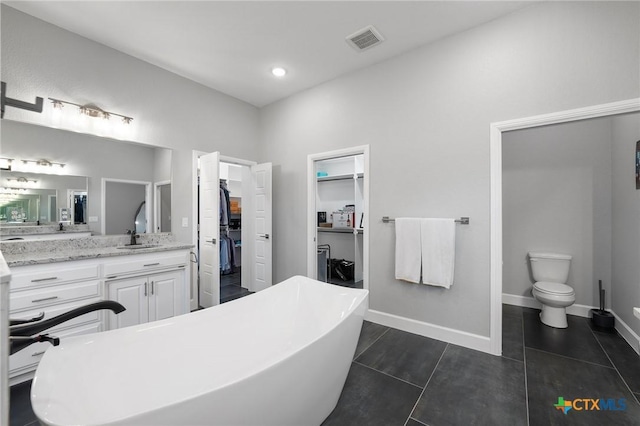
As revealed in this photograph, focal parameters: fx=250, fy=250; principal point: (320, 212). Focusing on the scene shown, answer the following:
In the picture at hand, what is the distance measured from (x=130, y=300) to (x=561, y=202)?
4.74m

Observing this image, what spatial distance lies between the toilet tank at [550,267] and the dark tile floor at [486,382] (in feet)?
1.87

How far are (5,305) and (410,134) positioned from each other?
2841 mm

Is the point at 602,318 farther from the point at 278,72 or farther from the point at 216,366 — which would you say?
the point at 278,72

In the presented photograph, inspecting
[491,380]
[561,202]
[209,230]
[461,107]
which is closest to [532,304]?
[561,202]

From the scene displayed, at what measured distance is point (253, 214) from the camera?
13.0ft

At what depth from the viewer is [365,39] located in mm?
2449

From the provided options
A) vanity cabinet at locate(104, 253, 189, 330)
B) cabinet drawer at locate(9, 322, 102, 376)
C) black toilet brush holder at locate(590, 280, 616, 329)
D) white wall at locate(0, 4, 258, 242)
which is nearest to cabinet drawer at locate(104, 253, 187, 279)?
vanity cabinet at locate(104, 253, 189, 330)

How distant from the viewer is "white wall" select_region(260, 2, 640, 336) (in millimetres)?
1863

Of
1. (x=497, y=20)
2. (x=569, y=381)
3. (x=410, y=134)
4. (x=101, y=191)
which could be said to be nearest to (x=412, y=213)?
(x=410, y=134)

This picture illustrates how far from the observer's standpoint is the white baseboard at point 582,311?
2.19 metres

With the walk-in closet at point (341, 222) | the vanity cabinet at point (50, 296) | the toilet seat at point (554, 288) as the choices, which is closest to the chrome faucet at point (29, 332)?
the vanity cabinet at point (50, 296)

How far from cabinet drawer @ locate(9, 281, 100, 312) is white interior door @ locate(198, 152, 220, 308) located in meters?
1.17

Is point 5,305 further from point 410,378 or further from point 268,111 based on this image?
point 268,111

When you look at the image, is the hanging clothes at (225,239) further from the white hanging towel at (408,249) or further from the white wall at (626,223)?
the white wall at (626,223)
